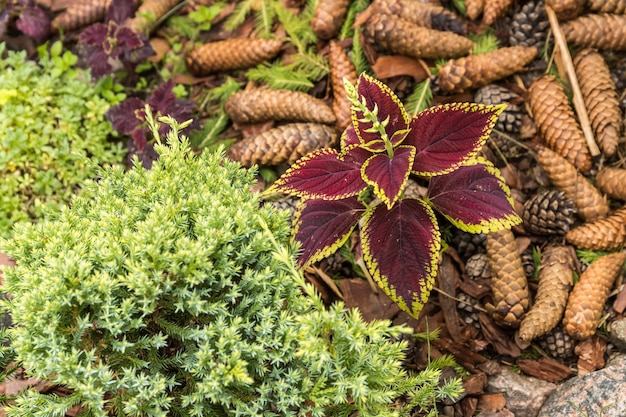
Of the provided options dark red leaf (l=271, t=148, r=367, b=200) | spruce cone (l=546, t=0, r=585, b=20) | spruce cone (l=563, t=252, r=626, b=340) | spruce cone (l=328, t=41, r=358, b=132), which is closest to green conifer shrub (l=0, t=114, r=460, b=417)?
dark red leaf (l=271, t=148, r=367, b=200)

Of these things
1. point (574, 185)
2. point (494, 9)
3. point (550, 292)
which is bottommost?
point (550, 292)

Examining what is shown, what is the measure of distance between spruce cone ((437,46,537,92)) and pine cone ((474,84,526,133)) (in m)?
0.05

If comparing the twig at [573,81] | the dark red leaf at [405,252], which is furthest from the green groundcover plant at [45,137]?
the twig at [573,81]

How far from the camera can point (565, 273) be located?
256 centimetres

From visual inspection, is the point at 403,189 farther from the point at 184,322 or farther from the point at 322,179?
the point at 184,322

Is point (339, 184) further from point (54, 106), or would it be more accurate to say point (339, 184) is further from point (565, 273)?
point (54, 106)

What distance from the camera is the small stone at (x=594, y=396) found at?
218cm

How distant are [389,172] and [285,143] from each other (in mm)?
898

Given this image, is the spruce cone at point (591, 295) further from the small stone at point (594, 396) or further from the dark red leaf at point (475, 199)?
the dark red leaf at point (475, 199)

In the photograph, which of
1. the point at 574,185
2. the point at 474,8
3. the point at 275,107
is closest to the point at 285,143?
the point at 275,107

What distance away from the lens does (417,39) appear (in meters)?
2.93

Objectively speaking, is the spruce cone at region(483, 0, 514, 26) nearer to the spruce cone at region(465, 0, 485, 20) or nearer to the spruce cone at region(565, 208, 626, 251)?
the spruce cone at region(465, 0, 485, 20)

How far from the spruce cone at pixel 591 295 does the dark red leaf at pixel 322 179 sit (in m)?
1.02

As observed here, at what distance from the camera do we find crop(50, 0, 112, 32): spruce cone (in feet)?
12.1
